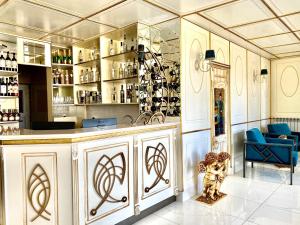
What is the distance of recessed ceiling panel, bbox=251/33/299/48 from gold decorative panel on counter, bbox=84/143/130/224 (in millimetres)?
3680

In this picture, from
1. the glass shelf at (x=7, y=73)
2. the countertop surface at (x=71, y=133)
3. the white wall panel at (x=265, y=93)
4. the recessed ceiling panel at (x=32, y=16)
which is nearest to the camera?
the countertop surface at (x=71, y=133)

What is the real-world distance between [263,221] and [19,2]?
3.95 meters

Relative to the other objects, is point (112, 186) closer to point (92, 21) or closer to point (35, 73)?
point (92, 21)

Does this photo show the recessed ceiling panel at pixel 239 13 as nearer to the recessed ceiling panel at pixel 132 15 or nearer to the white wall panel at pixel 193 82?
the white wall panel at pixel 193 82

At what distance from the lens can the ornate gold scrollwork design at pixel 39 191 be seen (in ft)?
7.80

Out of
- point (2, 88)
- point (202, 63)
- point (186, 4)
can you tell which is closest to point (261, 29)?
point (202, 63)

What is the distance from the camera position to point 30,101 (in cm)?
540

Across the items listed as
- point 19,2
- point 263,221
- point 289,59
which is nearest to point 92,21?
point 19,2

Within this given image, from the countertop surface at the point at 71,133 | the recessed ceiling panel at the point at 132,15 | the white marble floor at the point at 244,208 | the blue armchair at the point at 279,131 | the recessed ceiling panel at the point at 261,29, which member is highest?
the recessed ceiling panel at the point at 261,29

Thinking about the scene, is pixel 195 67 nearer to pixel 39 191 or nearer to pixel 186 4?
pixel 186 4

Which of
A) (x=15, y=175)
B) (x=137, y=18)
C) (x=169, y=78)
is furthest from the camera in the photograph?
(x=169, y=78)

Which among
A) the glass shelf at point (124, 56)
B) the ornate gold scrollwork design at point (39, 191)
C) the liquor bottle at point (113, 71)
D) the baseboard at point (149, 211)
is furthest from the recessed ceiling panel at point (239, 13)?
the ornate gold scrollwork design at point (39, 191)

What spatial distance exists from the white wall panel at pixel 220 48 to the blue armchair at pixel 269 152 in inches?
61.9

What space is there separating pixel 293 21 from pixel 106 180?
359 centimetres
